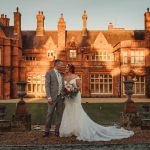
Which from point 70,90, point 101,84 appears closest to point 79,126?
point 70,90

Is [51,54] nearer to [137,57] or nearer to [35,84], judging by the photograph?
[35,84]

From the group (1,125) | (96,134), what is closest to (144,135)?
(96,134)

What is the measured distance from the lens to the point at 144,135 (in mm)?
10023

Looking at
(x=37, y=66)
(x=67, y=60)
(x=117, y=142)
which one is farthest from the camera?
(x=67, y=60)

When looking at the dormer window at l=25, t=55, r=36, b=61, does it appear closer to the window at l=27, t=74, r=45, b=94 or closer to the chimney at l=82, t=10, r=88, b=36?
the window at l=27, t=74, r=45, b=94

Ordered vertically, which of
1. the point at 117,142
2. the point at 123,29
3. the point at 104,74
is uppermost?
the point at 123,29

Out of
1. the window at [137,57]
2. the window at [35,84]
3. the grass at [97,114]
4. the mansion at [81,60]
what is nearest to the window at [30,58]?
the mansion at [81,60]

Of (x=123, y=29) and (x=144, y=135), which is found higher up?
(x=123, y=29)

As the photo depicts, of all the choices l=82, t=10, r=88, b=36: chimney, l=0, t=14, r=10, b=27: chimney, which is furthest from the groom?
l=0, t=14, r=10, b=27: chimney

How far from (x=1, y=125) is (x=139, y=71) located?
28.3 m

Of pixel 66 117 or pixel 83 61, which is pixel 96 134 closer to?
pixel 66 117

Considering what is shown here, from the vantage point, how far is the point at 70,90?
980 centimetres

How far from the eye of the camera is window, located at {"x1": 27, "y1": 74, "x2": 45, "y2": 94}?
127ft

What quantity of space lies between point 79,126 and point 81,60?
30.5 meters
